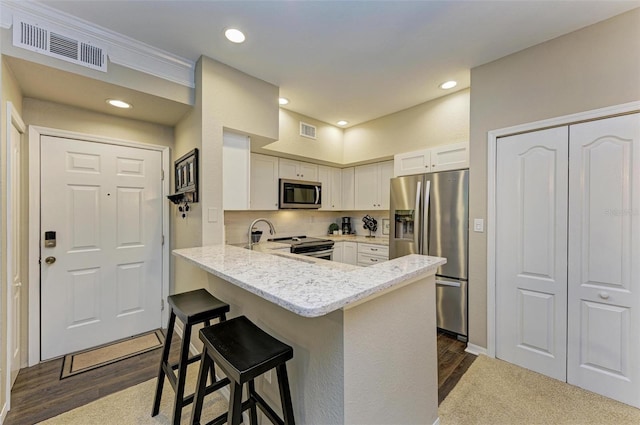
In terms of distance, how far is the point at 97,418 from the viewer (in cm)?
170

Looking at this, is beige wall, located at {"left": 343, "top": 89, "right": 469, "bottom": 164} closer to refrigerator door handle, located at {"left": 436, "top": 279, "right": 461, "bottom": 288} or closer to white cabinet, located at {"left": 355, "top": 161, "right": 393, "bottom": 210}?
white cabinet, located at {"left": 355, "top": 161, "right": 393, "bottom": 210}

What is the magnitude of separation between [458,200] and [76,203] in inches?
146

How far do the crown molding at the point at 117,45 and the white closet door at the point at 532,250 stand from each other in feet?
9.55

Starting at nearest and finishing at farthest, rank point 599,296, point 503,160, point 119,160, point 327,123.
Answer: point 599,296 < point 503,160 < point 119,160 < point 327,123

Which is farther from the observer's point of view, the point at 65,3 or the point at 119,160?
the point at 119,160

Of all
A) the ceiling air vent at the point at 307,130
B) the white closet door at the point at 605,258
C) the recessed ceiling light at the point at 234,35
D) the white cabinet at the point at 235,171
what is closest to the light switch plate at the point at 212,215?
the white cabinet at the point at 235,171

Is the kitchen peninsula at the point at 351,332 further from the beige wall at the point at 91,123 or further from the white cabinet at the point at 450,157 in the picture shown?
the beige wall at the point at 91,123

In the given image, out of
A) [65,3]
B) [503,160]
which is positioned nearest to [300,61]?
[65,3]

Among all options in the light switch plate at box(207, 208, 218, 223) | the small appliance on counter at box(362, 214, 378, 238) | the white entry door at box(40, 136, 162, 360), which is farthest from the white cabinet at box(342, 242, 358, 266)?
the white entry door at box(40, 136, 162, 360)

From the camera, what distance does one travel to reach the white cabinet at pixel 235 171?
255 centimetres

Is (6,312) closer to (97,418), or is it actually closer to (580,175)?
(97,418)

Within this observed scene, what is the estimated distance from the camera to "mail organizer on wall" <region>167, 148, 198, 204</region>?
2.34 metres

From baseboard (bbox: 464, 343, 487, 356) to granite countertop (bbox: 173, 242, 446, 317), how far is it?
1483 mm

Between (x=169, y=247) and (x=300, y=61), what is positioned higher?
(x=300, y=61)
